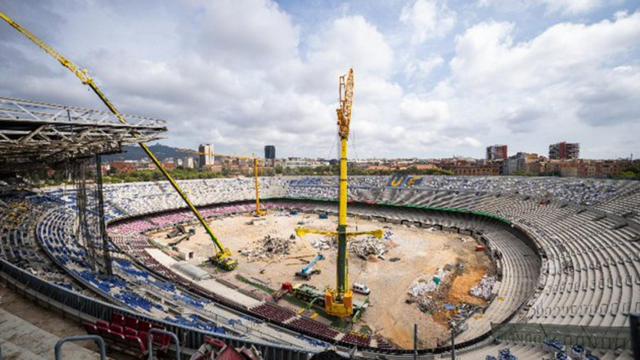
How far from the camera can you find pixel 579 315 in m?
13.2

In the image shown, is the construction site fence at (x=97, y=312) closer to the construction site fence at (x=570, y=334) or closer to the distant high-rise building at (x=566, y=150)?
the construction site fence at (x=570, y=334)

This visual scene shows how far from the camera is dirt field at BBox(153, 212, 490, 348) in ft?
60.8

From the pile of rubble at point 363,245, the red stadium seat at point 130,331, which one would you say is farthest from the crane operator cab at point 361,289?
the red stadium seat at point 130,331

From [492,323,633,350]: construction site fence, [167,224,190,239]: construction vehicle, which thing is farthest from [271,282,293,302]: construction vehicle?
[167,224,190,239]: construction vehicle

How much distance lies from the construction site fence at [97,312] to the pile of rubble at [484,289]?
18.8 m

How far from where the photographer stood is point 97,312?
8484 mm

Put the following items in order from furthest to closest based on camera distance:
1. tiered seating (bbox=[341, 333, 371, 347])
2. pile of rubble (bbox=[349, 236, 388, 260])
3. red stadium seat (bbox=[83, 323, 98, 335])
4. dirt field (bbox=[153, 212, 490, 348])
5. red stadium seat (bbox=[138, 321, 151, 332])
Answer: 1. pile of rubble (bbox=[349, 236, 388, 260])
2. dirt field (bbox=[153, 212, 490, 348])
3. tiered seating (bbox=[341, 333, 371, 347])
4. red stadium seat (bbox=[138, 321, 151, 332])
5. red stadium seat (bbox=[83, 323, 98, 335])

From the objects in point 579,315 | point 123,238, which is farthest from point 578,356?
point 123,238

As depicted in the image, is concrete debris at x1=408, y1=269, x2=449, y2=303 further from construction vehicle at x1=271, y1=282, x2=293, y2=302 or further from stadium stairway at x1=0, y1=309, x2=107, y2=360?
stadium stairway at x1=0, y1=309, x2=107, y2=360

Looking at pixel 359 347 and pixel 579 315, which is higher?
pixel 579 315

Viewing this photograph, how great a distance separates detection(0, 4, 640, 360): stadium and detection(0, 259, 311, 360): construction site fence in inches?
2.1

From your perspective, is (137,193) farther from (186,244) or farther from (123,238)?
(186,244)

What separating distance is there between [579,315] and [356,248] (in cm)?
2073

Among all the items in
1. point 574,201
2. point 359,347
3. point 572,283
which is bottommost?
point 359,347
